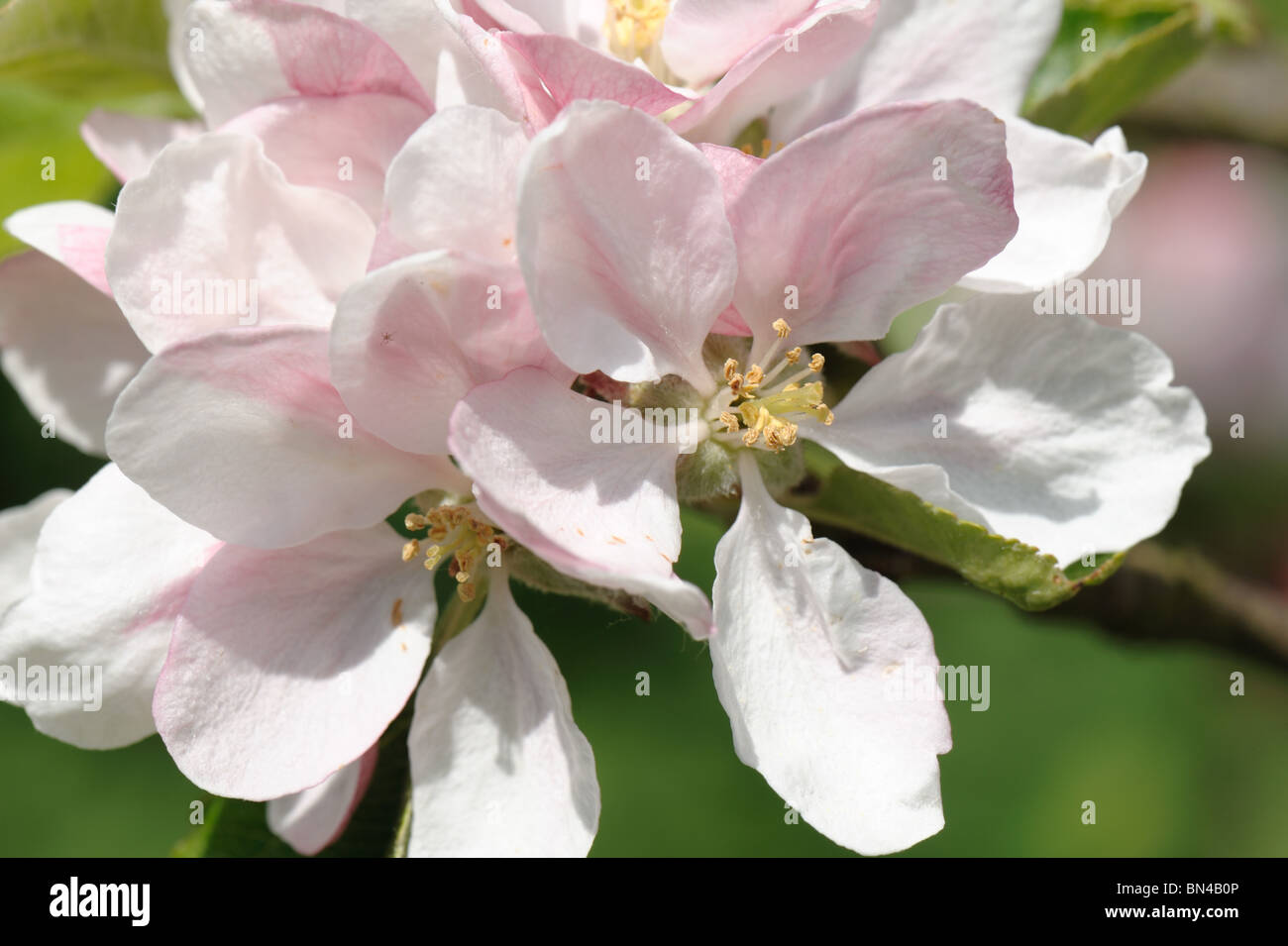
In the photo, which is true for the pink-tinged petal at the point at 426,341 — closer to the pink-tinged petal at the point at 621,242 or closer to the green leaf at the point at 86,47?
the pink-tinged petal at the point at 621,242

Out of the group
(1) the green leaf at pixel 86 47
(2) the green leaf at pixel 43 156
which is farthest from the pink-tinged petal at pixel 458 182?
(2) the green leaf at pixel 43 156

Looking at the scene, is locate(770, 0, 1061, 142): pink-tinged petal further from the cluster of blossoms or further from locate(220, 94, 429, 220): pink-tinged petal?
locate(220, 94, 429, 220): pink-tinged petal

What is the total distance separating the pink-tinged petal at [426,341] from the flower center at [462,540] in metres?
0.14

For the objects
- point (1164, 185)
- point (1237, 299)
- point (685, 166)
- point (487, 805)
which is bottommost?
point (487, 805)

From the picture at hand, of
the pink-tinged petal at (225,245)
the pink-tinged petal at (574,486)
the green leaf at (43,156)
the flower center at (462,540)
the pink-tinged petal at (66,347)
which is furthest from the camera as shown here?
the green leaf at (43,156)

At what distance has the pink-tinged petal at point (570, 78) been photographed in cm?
94

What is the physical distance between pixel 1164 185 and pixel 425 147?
4370mm

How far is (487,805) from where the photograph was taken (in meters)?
1.03

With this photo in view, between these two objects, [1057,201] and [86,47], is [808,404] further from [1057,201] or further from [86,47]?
[86,47]

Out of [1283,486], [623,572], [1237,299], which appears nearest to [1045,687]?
[1283,486]

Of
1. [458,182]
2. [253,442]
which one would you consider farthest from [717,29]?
[253,442]

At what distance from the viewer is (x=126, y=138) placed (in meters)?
1.21

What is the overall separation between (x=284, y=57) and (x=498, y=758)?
615mm
